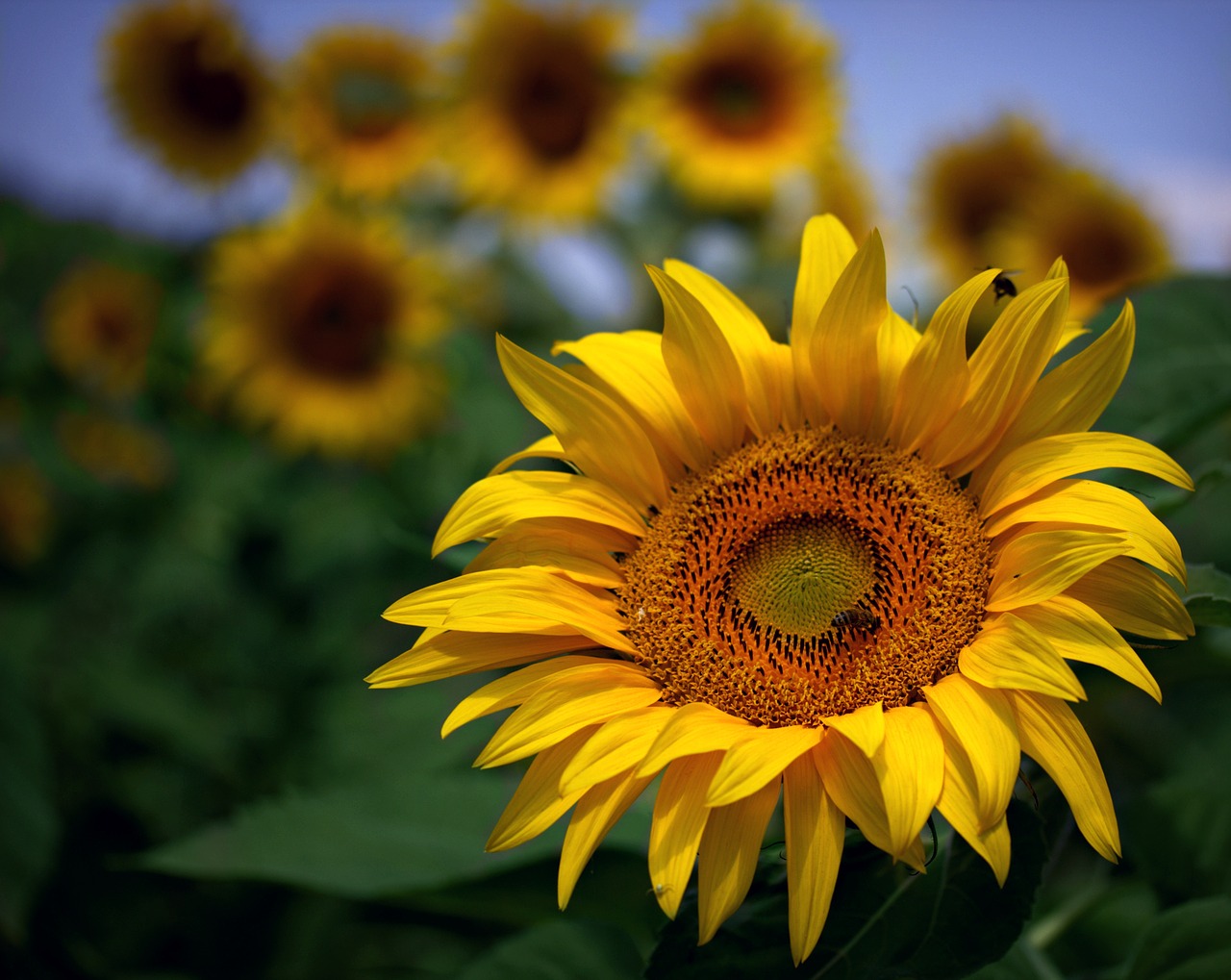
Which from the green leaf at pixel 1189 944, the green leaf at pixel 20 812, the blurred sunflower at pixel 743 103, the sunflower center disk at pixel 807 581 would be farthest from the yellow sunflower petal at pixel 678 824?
the blurred sunflower at pixel 743 103

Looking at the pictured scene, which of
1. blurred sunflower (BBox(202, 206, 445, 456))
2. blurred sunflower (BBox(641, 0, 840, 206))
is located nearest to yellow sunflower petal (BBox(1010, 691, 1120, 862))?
blurred sunflower (BBox(641, 0, 840, 206))

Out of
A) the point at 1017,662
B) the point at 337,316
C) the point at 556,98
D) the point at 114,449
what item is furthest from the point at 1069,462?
the point at 114,449

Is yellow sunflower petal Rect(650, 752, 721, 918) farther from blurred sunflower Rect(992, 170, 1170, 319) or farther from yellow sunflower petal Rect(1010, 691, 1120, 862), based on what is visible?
blurred sunflower Rect(992, 170, 1170, 319)

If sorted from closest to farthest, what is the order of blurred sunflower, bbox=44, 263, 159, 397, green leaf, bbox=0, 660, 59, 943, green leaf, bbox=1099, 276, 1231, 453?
1. green leaf, bbox=1099, 276, 1231, 453
2. green leaf, bbox=0, 660, 59, 943
3. blurred sunflower, bbox=44, 263, 159, 397

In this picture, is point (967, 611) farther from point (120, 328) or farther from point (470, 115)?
point (120, 328)

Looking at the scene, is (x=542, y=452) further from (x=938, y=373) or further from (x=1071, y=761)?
(x=1071, y=761)

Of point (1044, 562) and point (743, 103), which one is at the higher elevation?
point (743, 103)

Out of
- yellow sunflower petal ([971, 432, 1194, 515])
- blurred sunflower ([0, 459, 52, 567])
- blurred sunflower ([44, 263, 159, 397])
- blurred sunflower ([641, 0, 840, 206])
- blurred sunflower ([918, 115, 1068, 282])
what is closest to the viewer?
yellow sunflower petal ([971, 432, 1194, 515])
